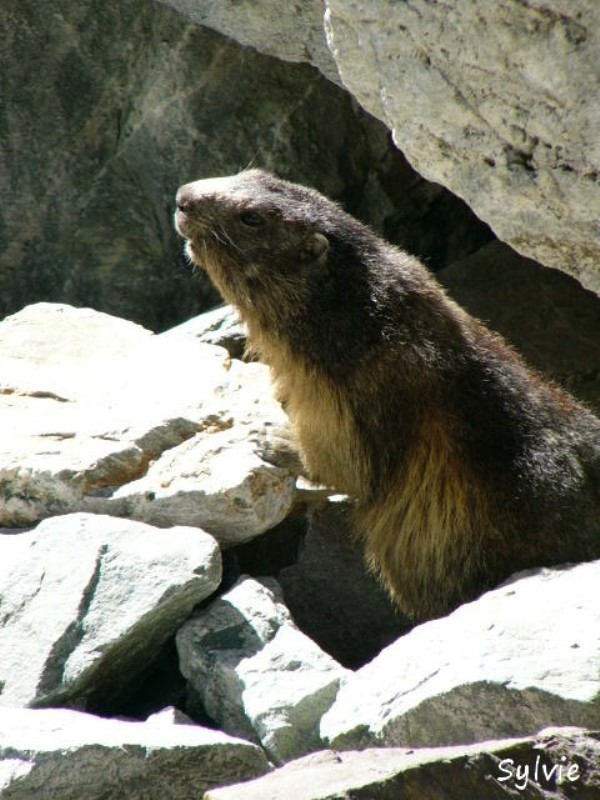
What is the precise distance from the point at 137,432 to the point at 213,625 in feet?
3.94

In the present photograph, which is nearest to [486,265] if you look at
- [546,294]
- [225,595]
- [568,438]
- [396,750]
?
[546,294]

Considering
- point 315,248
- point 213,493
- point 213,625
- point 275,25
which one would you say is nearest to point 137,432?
point 213,493

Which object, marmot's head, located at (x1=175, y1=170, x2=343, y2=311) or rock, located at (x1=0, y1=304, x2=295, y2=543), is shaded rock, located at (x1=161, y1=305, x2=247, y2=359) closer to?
rock, located at (x1=0, y1=304, x2=295, y2=543)

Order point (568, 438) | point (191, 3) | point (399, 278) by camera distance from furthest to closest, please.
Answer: point (191, 3) < point (399, 278) < point (568, 438)

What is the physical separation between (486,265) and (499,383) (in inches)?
96.2

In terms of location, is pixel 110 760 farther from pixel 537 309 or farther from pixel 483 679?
pixel 537 309

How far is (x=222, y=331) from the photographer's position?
773cm

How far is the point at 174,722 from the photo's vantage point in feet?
16.6

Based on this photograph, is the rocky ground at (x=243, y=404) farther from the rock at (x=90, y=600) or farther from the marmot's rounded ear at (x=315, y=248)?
the marmot's rounded ear at (x=315, y=248)

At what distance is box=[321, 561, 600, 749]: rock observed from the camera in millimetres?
4156

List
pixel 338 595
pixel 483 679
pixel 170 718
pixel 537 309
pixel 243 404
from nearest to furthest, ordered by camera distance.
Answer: pixel 483 679
pixel 170 718
pixel 243 404
pixel 338 595
pixel 537 309

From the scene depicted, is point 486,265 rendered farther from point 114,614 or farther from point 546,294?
point 114,614

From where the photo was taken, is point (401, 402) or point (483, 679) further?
point (401, 402)

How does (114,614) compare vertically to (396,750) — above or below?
below
